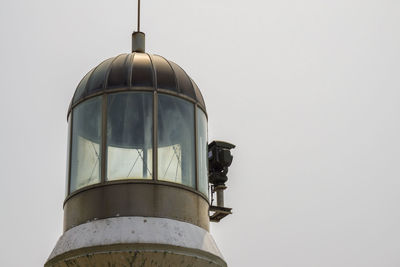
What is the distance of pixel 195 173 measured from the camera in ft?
50.1

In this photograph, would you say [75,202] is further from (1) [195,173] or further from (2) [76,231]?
(1) [195,173]

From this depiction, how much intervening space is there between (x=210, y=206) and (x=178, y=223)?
1508 millimetres

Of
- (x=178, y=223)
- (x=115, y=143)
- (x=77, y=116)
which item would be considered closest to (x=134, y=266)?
(x=178, y=223)

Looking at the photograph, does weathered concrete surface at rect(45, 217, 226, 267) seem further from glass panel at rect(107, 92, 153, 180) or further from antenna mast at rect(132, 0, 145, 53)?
antenna mast at rect(132, 0, 145, 53)

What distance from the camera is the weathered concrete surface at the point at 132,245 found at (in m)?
13.8

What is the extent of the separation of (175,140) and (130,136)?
829mm

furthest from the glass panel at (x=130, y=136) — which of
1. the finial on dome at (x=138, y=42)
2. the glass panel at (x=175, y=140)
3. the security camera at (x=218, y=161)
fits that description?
the security camera at (x=218, y=161)

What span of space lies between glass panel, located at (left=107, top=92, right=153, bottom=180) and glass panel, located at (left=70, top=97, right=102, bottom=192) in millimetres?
262

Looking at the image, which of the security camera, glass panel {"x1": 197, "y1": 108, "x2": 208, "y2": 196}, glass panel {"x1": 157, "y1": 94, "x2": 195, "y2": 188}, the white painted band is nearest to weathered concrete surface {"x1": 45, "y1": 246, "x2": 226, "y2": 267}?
the white painted band

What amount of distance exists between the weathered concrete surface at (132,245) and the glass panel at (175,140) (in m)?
0.91

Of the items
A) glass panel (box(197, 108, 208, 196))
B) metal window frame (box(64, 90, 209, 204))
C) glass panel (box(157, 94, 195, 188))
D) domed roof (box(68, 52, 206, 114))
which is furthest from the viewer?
glass panel (box(197, 108, 208, 196))

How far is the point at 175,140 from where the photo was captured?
15.2 meters

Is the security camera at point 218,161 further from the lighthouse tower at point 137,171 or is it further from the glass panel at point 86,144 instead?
the glass panel at point 86,144

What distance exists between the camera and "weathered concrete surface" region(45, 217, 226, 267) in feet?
45.3
